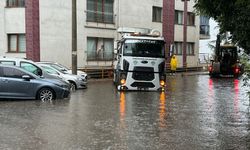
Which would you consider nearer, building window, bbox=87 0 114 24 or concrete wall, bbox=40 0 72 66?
concrete wall, bbox=40 0 72 66

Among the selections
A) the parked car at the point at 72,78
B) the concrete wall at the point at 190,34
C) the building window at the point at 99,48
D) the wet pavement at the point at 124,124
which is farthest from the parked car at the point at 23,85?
the concrete wall at the point at 190,34

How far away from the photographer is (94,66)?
35.5 metres

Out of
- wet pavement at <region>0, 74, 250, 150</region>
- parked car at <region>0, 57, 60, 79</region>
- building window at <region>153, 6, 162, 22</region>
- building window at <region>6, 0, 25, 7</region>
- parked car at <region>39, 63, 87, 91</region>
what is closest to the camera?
wet pavement at <region>0, 74, 250, 150</region>

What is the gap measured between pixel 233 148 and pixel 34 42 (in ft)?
77.6

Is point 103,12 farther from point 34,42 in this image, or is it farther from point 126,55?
point 126,55

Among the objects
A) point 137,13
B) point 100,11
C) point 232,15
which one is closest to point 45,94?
point 232,15

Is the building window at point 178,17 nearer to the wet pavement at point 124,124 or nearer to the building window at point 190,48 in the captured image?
the building window at point 190,48

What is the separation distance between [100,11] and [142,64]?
1390 cm

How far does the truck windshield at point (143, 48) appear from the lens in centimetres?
2333

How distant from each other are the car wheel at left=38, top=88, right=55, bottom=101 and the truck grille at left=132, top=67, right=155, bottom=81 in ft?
19.7

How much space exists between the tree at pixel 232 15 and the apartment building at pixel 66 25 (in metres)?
15.9

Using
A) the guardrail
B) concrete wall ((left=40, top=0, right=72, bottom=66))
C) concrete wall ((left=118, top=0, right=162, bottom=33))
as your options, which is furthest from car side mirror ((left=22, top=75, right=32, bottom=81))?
concrete wall ((left=118, top=0, right=162, bottom=33))

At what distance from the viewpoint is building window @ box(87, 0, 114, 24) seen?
35.2 metres

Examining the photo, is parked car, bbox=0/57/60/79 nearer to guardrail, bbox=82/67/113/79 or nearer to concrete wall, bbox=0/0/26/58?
concrete wall, bbox=0/0/26/58
